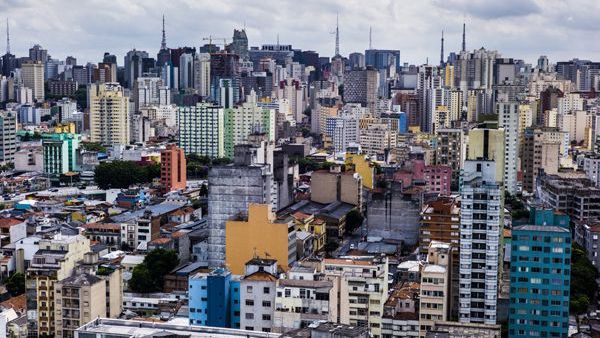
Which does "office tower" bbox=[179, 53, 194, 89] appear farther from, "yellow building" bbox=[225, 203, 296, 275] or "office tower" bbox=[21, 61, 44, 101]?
"yellow building" bbox=[225, 203, 296, 275]

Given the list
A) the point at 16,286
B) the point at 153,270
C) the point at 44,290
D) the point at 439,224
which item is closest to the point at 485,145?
the point at 439,224

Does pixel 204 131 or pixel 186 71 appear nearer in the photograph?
pixel 204 131

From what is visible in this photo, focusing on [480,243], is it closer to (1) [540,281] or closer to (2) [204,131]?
(1) [540,281]

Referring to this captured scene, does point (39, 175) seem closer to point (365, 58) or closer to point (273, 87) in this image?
point (273, 87)

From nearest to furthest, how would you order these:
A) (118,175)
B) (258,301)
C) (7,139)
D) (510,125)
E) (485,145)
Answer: (258,301), (485,145), (510,125), (118,175), (7,139)

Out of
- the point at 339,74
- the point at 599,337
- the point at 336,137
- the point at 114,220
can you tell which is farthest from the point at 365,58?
the point at 599,337

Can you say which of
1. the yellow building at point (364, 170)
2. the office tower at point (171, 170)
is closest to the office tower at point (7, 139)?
the office tower at point (171, 170)
